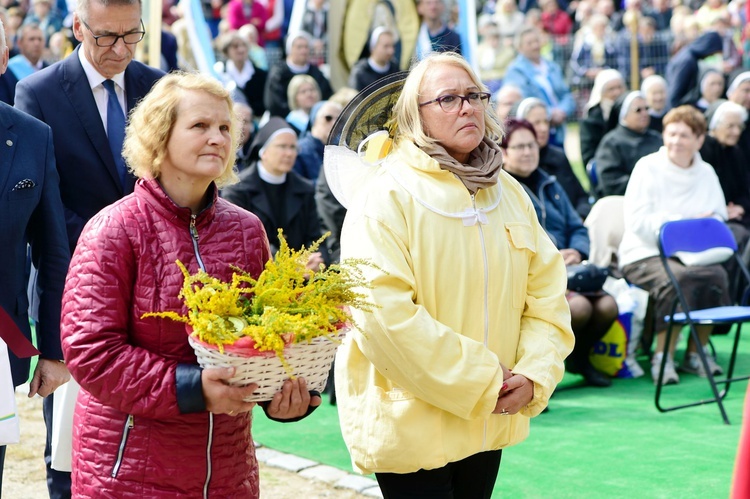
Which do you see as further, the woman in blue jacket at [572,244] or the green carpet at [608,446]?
the woman in blue jacket at [572,244]

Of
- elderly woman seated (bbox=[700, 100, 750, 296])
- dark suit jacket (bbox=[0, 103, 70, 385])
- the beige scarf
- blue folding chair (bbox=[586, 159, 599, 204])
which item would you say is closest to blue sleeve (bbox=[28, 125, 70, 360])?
dark suit jacket (bbox=[0, 103, 70, 385])

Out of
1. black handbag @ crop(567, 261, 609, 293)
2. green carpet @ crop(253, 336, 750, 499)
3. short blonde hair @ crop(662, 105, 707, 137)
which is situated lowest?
green carpet @ crop(253, 336, 750, 499)

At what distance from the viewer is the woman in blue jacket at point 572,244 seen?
25.0 ft

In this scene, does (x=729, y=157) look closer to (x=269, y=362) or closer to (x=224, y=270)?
(x=224, y=270)

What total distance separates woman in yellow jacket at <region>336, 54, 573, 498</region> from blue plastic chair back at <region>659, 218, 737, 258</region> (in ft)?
14.1

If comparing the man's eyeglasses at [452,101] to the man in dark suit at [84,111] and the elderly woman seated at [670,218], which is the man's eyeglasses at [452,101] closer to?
the man in dark suit at [84,111]

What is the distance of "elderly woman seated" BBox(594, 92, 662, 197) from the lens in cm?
984

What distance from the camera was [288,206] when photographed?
7852mm

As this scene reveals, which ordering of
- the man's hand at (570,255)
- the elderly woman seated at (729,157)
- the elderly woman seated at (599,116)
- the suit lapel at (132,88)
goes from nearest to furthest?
the suit lapel at (132,88)
the man's hand at (570,255)
the elderly woman seated at (729,157)
the elderly woman seated at (599,116)

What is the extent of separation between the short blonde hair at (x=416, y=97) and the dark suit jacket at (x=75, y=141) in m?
1.16

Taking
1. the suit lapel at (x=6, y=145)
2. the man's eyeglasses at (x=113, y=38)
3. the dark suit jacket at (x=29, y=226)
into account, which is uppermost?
the man's eyeglasses at (x=113, y=38)

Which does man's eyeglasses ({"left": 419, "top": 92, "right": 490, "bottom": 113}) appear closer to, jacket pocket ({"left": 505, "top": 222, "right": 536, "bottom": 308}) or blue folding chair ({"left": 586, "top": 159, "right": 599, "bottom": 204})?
jacket pocket ({"left": 505, "top": 222, "right": 536, "bottom": 308})

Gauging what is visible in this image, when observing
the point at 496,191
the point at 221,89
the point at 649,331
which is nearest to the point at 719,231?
the point at 649,331

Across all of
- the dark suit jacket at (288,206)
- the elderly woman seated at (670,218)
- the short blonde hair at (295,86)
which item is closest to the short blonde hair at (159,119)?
the dark suit jacket at (288,206)
